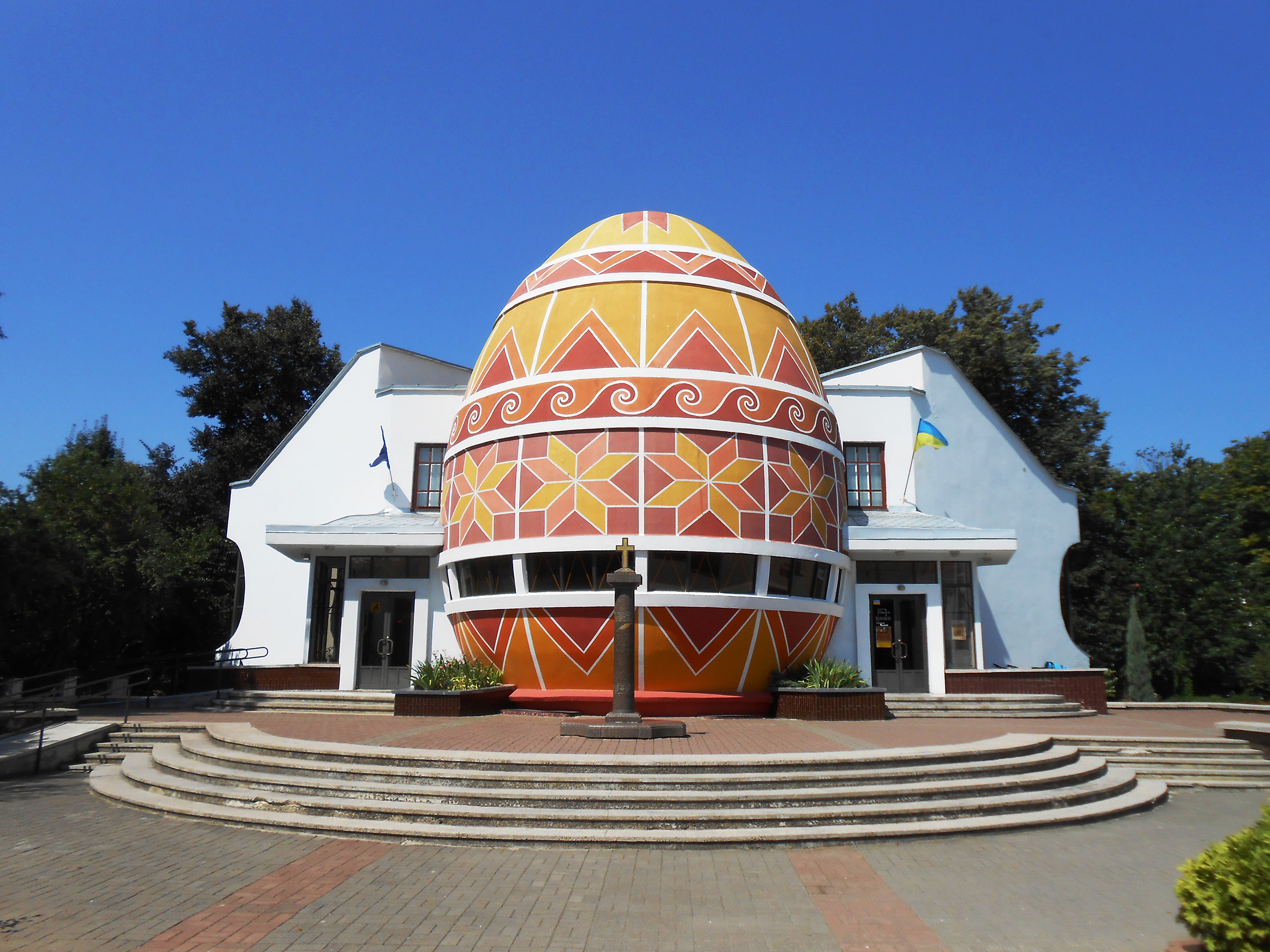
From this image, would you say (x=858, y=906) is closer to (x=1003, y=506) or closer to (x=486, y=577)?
(x=486, y=577)

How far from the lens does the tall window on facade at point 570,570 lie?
1648cm

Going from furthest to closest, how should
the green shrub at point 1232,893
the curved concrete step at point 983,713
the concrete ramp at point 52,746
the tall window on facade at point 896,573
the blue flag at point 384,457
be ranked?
the blue flag at point 384,457 < the tall window on facade at point 896,573 < the curved concrete step at point 983,713 < the concrete ramp at point 52,746 < the green shrub at point 1232,893

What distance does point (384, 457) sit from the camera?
79.3 ft

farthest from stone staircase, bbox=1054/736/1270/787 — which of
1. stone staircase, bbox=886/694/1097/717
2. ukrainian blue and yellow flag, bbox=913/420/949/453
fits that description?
ukrainian blue and yellow flag, bbox=913/420/949/453

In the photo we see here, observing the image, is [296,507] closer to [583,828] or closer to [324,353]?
[324,353]

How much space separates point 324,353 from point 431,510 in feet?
56.5

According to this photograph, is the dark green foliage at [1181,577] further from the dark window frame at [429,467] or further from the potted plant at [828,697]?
the dark window frame at [429,467]

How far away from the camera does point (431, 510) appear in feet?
79.4

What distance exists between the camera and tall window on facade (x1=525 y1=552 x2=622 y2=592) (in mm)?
16484

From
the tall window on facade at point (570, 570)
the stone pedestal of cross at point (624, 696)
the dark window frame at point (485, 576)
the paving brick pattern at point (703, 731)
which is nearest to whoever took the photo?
the paving brick pattern at point (703, 731)

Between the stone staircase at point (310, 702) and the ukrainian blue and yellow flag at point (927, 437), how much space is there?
48.9 feet

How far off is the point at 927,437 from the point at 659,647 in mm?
11099

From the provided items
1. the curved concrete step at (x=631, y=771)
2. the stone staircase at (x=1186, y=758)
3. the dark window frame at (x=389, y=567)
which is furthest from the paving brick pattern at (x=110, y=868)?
the stone staircase at (x=1186, y=758)

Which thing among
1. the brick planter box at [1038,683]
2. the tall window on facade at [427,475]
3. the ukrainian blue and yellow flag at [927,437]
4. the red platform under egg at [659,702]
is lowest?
the red platform under egg at [659,702]
